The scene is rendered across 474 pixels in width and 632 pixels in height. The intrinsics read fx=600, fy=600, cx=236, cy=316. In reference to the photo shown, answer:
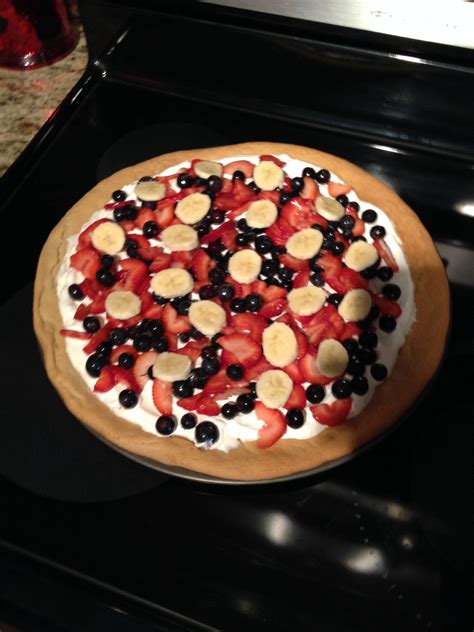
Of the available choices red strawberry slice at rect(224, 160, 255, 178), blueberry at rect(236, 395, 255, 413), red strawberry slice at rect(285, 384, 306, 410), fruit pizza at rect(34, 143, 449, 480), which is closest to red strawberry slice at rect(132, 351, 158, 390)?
fruit pizza at rect(34, 143, 449, 480)

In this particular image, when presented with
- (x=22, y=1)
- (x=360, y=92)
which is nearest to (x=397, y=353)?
(x=360, y=92)

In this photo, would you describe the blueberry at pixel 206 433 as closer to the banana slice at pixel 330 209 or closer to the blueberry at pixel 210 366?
the blueberry at pixel 210 366

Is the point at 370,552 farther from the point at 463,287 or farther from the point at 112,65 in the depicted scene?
the point at 112,65

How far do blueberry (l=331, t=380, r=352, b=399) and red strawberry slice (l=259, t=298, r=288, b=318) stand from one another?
252 mm

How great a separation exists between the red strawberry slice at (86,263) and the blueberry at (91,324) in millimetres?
144

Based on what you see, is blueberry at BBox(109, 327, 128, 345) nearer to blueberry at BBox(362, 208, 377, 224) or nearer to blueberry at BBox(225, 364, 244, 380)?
blueberry at BBox(225, 364, 244, 380)

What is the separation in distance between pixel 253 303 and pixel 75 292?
47 cm

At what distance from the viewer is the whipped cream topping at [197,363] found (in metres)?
1.35

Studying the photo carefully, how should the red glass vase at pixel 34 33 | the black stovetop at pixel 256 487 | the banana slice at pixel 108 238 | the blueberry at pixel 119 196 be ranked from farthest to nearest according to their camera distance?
the red glass vase at pixel 34 33 → the blueberry at pixel 119 196 → the banana slice at pixel 108 238 → the black stovetop at pixel 256 487

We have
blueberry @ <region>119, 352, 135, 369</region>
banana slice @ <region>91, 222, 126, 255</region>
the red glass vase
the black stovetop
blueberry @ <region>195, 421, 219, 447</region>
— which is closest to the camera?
the black stovetop

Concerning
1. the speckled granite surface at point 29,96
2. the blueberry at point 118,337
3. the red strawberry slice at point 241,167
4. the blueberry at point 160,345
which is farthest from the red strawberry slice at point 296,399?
the speckled granite surface at point 29,96

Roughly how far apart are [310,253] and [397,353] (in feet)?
1.17

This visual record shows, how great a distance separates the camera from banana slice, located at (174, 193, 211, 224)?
169cm

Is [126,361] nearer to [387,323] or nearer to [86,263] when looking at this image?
[86,263]
